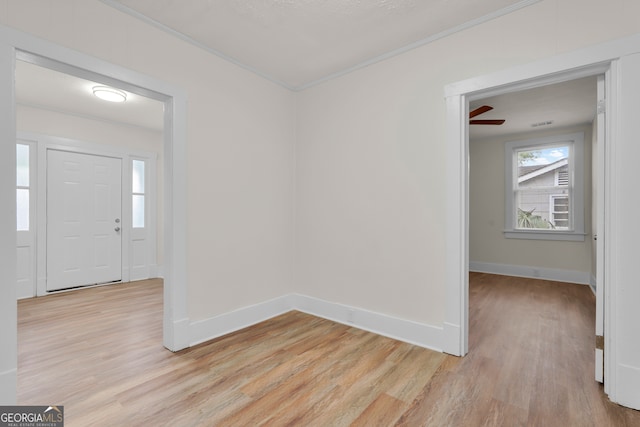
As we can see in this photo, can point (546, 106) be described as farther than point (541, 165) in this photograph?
No

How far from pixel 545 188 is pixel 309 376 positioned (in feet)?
18.0

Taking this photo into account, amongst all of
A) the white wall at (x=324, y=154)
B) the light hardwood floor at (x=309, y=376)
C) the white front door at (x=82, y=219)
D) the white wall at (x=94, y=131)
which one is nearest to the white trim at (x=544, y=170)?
the light hardwood floor at (x=309, y=376)

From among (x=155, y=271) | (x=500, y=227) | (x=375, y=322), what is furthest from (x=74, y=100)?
(x=500, y=227)

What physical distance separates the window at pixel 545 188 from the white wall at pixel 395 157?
13.3ft

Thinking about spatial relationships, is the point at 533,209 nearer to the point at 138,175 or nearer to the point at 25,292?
the point at 138,175

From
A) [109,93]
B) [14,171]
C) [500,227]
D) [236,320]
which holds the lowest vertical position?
[236,320]

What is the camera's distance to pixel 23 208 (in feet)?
14.1

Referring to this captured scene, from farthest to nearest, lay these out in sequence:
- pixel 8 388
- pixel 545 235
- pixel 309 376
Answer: pixel 545 235
pixel 309 376
pixel 8 388

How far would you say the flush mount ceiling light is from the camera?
3.60 metres

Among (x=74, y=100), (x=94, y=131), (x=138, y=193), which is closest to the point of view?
(x=74, y=100)

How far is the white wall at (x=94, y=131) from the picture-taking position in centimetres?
434

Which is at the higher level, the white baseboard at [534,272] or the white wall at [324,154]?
the white wall at [324,154]

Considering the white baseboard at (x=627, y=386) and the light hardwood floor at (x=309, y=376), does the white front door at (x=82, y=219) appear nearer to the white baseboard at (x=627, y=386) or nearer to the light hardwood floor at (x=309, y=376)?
the light hardwood floor at (x=309, y=376)

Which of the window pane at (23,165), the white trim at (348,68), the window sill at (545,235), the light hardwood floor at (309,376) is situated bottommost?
the light hardwood floor at (309,376)
